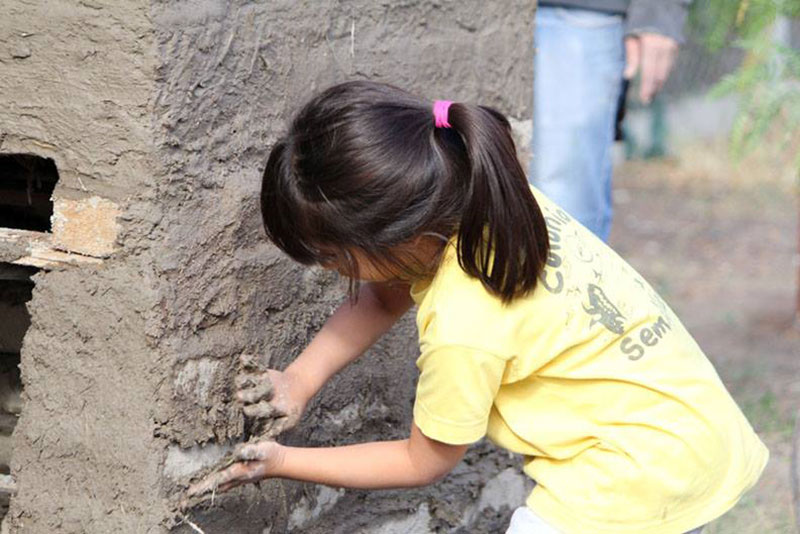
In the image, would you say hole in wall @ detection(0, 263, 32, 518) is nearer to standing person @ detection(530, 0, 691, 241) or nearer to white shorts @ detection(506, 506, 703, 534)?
white shorts @ detection(506, 506, 703, 534)

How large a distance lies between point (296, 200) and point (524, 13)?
1.24m

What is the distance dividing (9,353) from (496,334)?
1.25 meters

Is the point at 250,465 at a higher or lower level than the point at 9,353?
higher

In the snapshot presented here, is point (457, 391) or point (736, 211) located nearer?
point (457, 391)

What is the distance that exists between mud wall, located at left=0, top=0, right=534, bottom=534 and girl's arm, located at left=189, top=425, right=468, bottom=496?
0.15 metres

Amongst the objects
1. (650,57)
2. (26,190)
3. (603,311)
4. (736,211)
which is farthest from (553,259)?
(736,211)

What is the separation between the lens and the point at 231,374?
87.2 inches

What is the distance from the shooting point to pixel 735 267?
7.12 metres

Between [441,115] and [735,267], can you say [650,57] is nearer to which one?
[441,115]

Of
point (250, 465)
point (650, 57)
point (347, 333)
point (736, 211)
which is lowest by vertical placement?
point (736, 211)

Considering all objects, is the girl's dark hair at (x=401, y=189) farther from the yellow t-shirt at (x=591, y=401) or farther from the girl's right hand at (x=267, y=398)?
the girl's right hand at (x=267, y=398)

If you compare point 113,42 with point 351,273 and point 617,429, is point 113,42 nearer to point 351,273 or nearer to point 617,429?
point 351,273

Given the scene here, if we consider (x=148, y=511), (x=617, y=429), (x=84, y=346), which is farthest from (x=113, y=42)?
(x=617, y=429)

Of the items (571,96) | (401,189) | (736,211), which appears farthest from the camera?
(736,211)
